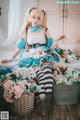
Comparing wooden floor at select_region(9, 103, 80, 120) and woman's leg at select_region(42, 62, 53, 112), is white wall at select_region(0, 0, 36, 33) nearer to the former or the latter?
woman's leg at select_region(42, 62, 53, 112)

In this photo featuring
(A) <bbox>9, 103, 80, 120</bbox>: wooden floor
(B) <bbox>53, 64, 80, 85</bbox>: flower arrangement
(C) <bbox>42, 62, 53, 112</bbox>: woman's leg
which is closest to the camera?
(A) <bbox>9, 103, 80, 120</bbox>: wooden floor

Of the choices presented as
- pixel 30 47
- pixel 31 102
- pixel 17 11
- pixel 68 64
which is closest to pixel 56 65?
pixel 68 64

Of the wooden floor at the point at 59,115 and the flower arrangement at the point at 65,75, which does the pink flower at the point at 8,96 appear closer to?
the wooden floor at the point at 59,115

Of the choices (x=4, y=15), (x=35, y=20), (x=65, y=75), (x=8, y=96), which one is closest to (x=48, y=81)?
(x=65, y=75)

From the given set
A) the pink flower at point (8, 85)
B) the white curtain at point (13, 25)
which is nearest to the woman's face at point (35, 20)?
the white curtain at point (13, 25)

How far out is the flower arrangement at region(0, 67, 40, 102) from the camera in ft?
5.54

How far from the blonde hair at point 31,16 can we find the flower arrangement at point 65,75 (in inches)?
15.2

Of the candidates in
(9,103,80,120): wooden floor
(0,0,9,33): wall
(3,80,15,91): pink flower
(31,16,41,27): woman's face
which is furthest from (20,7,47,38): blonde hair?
(9,103,80,120): wooden floor

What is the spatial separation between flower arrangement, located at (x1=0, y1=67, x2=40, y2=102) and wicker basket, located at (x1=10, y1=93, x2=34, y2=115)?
0.04m

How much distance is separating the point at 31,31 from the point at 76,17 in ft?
1.33

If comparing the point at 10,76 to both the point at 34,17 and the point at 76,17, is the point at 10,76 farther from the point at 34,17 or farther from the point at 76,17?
the point at 76,17

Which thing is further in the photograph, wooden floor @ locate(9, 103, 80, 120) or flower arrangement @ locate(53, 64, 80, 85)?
flower arrangement @ locate(53, 64, 80, 85)

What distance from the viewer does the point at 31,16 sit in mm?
1883

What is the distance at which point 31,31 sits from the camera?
6.35 ft
